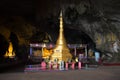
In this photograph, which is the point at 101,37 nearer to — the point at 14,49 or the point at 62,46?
the point at 62,46

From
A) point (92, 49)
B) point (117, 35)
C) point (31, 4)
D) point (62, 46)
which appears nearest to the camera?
point (62, 46)

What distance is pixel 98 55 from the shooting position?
23531 mm

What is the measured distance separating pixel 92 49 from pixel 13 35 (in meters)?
9.58

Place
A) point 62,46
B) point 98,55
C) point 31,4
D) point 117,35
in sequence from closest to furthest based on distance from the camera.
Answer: point 62,46 → point 117,35 → point 31,4 → point 98,55

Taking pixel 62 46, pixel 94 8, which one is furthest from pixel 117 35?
pixel 62 46

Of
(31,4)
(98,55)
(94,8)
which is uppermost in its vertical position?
(31,4)

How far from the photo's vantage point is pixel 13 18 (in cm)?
2614

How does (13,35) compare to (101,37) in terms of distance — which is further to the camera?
(13,35)

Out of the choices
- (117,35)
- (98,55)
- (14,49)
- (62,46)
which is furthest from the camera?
(14,49)

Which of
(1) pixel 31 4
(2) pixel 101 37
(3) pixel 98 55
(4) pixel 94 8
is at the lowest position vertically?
(3) pixel 98 55

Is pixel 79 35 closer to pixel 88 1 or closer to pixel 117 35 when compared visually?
pixel 117 35

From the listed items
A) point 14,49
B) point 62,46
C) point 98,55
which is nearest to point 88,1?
point 62,46

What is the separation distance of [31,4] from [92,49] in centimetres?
903

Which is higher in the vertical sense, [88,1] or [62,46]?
[88,1]
